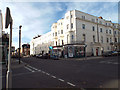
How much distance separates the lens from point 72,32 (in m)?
31.2

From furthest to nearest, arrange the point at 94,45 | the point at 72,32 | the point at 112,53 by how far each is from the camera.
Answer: the point at 94,45, the point at 72,32, the point at 112,53

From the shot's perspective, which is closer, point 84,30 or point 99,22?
point 84,30

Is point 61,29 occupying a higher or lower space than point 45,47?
higher

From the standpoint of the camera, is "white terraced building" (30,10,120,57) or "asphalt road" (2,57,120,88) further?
"white terraced building" (30,10,120,57)

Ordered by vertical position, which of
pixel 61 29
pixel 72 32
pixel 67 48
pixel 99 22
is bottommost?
pixel 67 48

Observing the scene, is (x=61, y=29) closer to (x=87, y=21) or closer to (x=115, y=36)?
(x=87, y=21)

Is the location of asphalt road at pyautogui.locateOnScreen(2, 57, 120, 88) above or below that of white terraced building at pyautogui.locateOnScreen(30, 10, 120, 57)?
below

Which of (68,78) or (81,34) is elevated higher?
(81,34)

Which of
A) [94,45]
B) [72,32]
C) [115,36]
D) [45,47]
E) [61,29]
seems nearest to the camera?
[72,32]

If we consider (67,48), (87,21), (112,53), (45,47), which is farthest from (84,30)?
(45,47)

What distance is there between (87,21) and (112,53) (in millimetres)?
13808

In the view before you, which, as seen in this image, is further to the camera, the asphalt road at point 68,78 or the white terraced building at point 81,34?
the white terraced building at point 81,34

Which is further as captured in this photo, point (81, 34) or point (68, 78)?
point (81, 34)

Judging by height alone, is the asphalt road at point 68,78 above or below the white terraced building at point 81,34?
below
